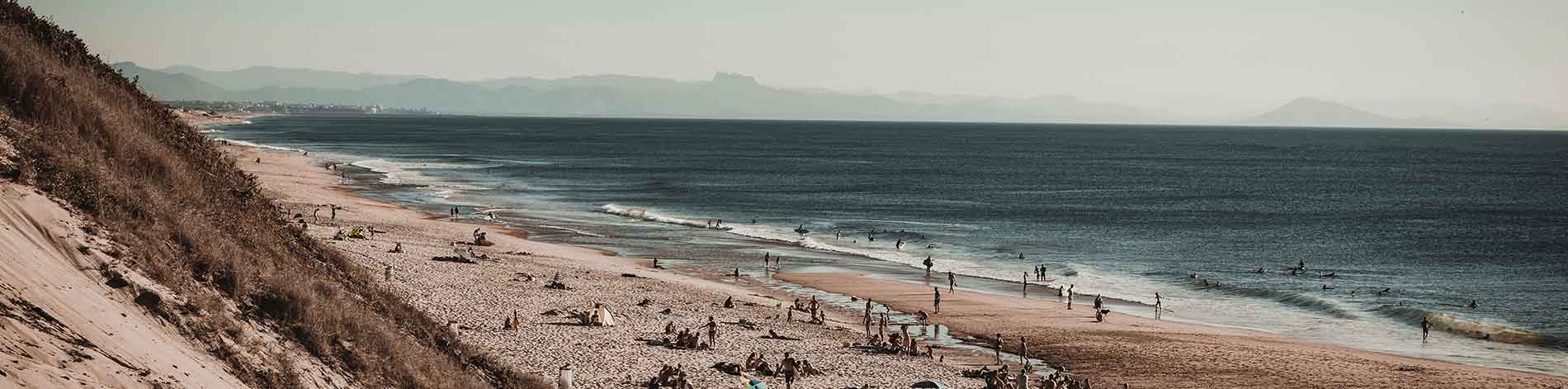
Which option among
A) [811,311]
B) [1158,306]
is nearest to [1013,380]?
[811,311]

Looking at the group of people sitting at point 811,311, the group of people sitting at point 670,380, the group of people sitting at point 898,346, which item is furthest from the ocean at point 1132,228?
the group of people sitting at point 670,380

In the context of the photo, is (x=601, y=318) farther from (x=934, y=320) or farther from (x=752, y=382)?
(x=934, y=320)

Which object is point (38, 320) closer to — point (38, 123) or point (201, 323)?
point (201, 323)

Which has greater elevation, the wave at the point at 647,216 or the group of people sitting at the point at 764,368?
the group of people sitting at the point at 764,368

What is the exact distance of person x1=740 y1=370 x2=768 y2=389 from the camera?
22.5 metres

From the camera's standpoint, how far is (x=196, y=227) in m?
14.5

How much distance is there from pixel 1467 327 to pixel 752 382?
27.3 m

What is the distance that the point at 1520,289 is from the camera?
46000 millimetres

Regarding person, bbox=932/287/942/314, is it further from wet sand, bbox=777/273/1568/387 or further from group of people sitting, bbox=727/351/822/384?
group of people sitting, bbox=727/351/822/384

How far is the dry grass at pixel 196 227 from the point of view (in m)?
13.4

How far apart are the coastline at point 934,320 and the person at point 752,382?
39cm

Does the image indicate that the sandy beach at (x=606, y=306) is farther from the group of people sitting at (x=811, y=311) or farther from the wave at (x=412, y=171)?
the wave at (x=412, y=171)

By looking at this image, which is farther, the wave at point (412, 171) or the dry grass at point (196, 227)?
the wave at point (412, 171)

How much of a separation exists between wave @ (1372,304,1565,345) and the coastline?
5904 millimetres
